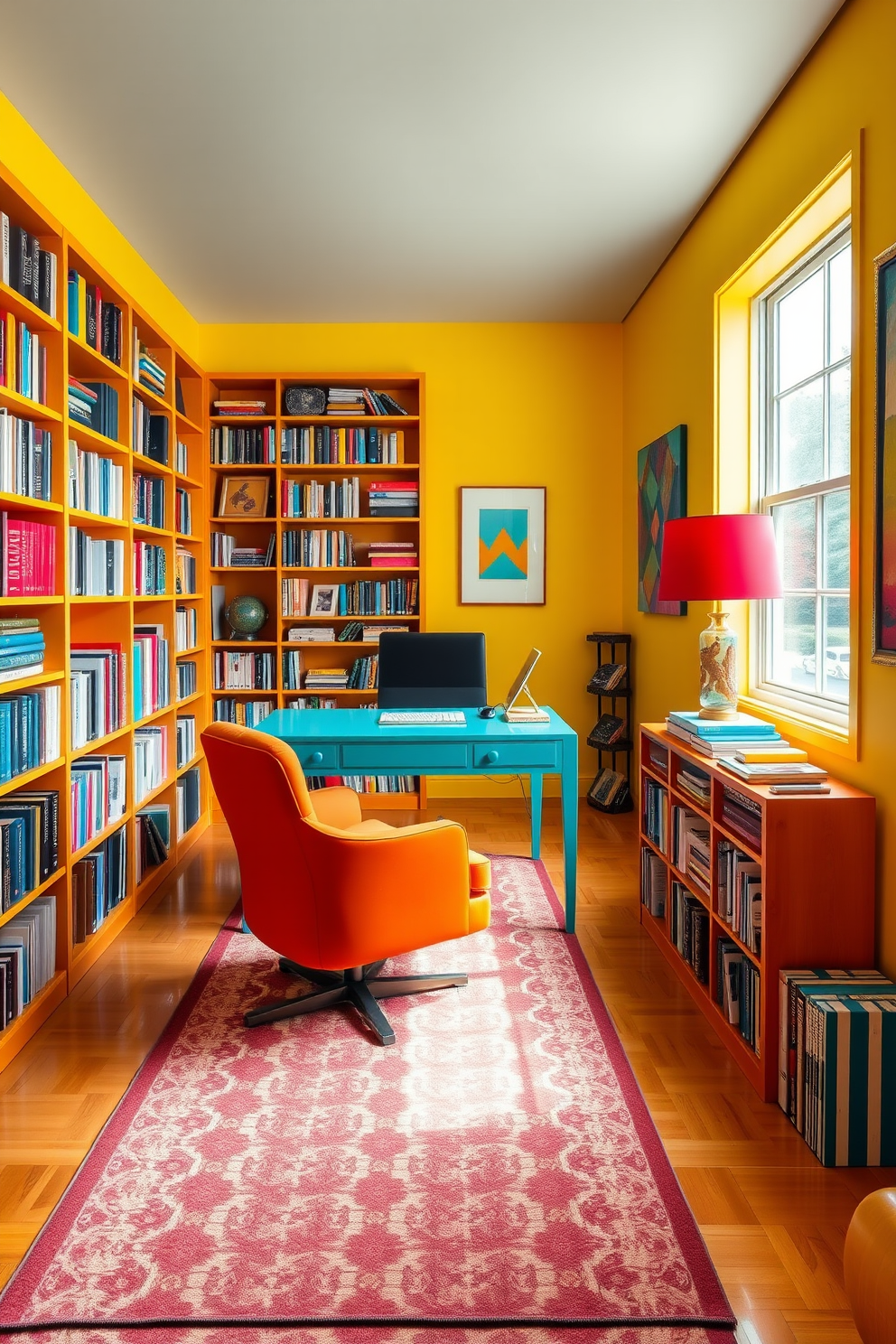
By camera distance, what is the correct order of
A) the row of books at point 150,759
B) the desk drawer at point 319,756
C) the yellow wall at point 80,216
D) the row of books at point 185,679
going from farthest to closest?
the row of books at point 185,679, the row of books at point 150,759, the desk drawer at point 319,756, the yellow wall at point 80,216

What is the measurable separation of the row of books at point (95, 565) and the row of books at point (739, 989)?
91.0 inches

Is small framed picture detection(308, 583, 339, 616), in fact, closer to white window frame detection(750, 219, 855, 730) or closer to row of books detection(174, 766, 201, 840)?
row of books detection(174, 766, 201, 840)

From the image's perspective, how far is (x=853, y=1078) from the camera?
2.03 m

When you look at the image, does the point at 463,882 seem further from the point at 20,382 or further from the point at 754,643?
the point at 20,382

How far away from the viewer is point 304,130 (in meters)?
3.26

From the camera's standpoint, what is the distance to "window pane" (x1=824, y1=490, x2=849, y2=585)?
2908 millimetres

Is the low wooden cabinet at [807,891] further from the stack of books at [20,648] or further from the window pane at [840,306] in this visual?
the stack of books at [20,648]

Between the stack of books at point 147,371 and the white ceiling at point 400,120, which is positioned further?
the stack of books at point 147,371

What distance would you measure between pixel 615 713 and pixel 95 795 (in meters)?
3.33

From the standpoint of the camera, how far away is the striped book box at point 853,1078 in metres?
2.02

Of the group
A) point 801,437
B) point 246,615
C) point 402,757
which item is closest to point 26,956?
point 402,757

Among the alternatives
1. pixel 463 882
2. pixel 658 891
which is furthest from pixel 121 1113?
Answer: pixel 658 891

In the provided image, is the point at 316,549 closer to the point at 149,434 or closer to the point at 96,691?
the point at 149,434

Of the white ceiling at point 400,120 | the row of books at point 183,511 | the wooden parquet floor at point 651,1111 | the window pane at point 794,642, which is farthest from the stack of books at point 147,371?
the window pane at point 794,642
